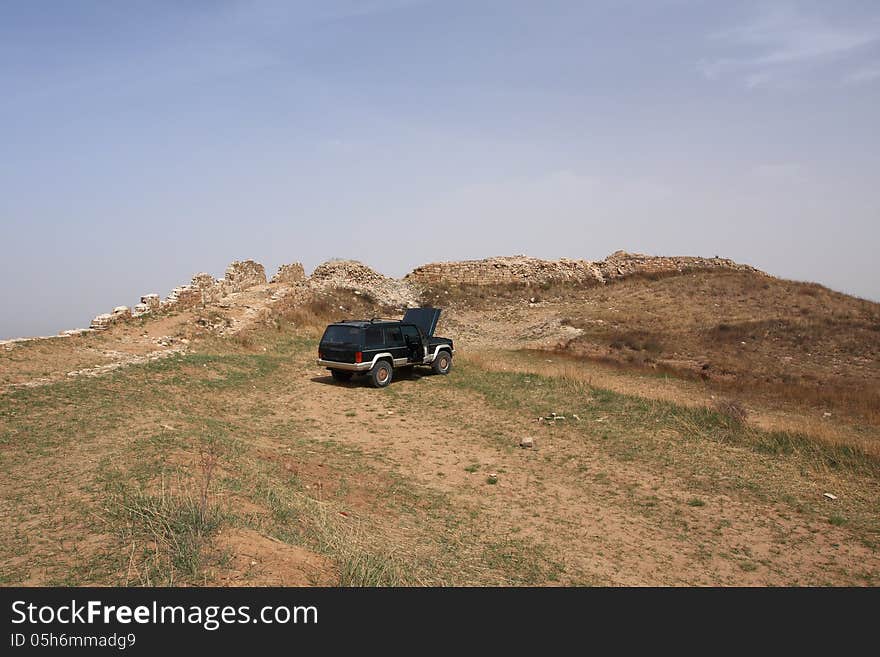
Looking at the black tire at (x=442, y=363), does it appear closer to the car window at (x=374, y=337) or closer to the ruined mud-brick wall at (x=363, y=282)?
the car window at (x=374, y=337)

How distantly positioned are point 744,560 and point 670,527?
1107mm

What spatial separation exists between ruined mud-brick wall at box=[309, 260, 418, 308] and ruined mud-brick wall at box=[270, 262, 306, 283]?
2.75ft

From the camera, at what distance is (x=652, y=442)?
11891 mm

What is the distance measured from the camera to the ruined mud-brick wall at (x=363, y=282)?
1417 inches

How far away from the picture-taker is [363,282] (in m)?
38.0

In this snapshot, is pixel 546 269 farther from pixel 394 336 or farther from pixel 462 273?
pixel 394 336

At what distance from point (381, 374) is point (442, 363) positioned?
2.61m

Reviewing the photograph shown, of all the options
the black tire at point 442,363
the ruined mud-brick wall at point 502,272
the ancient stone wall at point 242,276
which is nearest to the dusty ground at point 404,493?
the black tire at point 442,363

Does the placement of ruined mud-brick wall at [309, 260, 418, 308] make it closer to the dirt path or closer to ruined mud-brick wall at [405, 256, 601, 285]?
ruined mud-brick wall at [405, 256, 601, 285]

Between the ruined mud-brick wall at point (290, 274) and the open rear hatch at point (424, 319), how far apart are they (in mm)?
17424

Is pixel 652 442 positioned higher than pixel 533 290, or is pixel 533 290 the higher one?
pixel 533 290

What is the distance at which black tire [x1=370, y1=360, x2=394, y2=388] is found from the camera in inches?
659

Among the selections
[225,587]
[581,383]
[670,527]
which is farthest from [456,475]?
[581,383]
